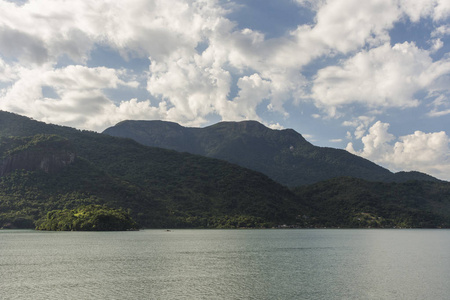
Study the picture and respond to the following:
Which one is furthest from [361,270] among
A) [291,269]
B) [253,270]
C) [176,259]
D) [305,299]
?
[176,259]

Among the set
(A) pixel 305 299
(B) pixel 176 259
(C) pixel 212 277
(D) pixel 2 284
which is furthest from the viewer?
(B) pixel 176 259

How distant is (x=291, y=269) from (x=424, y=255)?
56.9 m

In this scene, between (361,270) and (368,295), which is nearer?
(368,295)

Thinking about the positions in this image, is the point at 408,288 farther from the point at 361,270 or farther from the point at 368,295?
the point at 361,270

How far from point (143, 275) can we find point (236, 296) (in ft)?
79.4

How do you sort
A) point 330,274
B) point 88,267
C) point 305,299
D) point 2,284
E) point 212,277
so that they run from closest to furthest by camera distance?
point 305,299, point 2,284, point 212,277, point 330,274, point 88,267

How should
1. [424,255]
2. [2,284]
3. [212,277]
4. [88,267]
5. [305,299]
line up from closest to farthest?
[305,299]
[2,284]
[212,277]
[88,267]
[424,255]

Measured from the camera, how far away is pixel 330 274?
76938 millimetres

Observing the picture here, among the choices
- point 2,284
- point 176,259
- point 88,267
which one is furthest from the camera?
point 176,259

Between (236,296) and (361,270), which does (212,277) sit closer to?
(236,296)

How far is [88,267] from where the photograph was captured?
82.1 m

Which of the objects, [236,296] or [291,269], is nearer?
[236,296]

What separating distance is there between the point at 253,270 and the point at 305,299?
2761 cm

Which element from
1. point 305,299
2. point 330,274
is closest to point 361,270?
point 330,274
